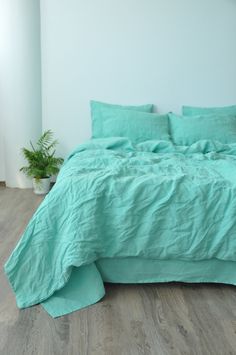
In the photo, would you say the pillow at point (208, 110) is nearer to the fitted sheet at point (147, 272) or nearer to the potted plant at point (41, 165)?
the potted plant at point (41, 165)

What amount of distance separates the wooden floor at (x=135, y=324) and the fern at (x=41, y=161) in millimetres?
1542

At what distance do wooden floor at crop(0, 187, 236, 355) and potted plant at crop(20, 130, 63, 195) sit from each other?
60.4 inches

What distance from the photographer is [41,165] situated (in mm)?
3225

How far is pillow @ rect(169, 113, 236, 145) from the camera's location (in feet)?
9.49

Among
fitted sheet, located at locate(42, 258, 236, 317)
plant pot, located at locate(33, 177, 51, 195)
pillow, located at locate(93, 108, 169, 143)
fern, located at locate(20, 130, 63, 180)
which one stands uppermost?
pillow, located at locate(93, 108, 169, 143)

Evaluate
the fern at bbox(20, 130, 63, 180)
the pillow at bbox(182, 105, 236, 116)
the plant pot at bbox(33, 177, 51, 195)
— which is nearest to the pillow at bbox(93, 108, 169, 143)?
the pillow at bbox(182, 105, 236, 116)

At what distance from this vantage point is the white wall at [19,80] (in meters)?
3.08

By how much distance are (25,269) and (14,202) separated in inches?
61.4

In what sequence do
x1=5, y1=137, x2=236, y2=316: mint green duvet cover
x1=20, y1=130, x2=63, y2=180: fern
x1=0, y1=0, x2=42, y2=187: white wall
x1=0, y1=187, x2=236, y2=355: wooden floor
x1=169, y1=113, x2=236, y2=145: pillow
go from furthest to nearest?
x1=20, y1=130, x2=63, y2=180: fern < x1=0, y1=0, x2=42, y2=187: white wall < x1=169, y1=113, x2=236, y2=145: pillow < x1=5, y1=137, x2=236, y2=316: mint green duvet cover < x1=0, y1=187, x2=236, y2=355: wooden floor

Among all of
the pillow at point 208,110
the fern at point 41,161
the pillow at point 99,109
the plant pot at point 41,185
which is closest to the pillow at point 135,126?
the pillow at point 99,109

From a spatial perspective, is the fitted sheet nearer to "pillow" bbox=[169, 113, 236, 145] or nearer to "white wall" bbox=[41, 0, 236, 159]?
"pillow" bbox=[169, 113, 236, 145]

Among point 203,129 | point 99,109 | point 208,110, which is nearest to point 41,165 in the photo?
point 99,109

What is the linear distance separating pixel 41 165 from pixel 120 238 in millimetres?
1853

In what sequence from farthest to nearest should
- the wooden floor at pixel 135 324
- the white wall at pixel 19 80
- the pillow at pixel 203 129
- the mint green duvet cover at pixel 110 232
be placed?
the white wall at pixel 19 80 → the pillow at pixel 203 129 → the mint green duvet cover at pixel 110 232 → the wooden floor at pixel 135 324
